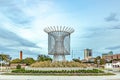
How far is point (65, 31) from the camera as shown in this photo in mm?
50562

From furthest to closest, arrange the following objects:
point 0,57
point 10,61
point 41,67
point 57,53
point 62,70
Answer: point 10,61, point 0,57, point 57,53, point 41,67, point 62,70

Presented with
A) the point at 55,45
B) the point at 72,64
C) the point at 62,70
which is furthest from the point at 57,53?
the point at 62,70

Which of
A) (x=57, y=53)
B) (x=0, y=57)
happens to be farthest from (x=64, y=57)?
(x=0, y=57)

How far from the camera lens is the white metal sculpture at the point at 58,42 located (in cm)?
4966

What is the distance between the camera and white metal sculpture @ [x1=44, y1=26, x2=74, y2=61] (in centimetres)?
4966

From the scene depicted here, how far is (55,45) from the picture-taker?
49.8 m

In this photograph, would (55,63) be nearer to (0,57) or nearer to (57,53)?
(57,53)

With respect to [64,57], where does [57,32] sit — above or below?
above

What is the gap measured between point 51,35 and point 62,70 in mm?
12218

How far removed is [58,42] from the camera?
1959 inches

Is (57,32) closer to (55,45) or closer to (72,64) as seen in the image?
(55,45)

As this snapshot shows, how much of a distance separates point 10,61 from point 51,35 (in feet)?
226

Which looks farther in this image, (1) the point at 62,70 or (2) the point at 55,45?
(2) the point at 55,45

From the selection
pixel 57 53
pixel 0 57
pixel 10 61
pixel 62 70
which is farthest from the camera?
pixel 10 61
